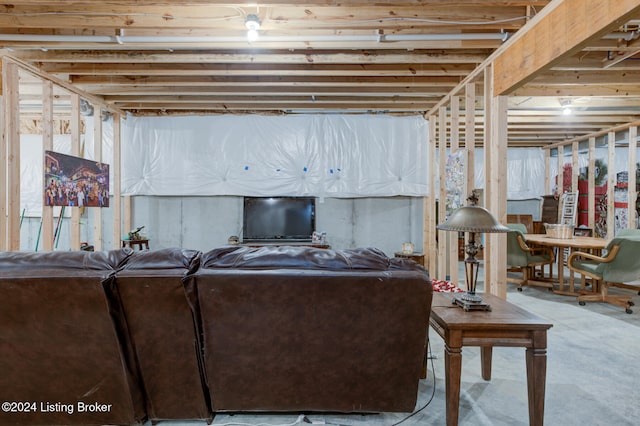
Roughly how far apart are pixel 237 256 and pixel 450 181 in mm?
3642

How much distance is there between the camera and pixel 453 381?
5.63ft

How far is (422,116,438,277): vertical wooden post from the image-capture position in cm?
535

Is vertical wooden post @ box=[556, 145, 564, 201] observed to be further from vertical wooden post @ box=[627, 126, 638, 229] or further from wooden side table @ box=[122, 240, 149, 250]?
wooden side table @ box=[122, 240, 149, 250]

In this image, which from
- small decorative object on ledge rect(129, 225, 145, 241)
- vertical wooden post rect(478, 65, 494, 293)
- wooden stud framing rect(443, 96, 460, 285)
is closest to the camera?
vertical wooden post rect(478, 65, 494, 293)

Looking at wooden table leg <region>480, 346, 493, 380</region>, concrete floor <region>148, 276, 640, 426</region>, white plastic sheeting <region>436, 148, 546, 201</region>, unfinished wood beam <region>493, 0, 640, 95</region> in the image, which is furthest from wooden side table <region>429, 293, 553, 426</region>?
white plastic sheeting <region>436, 148, 546, 201</region>

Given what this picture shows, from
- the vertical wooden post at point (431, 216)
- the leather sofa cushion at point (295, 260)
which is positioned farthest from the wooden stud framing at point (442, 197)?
the leather sofa cushion at point (295, 260)

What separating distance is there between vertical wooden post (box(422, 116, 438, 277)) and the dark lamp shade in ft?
11.4

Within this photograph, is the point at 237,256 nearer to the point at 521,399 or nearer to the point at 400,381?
the point at 400,381

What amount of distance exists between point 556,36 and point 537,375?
2.27 metres

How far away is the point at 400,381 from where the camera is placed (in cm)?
173

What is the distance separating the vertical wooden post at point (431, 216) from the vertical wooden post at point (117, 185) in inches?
190

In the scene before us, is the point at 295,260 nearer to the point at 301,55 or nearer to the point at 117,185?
the point at 301,55

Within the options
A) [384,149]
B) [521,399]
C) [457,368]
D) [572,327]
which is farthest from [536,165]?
[457,368]

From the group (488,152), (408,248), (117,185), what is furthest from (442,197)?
(117,185)
